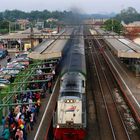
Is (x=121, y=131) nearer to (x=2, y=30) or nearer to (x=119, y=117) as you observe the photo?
(x=119, y=117)

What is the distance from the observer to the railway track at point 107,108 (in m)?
18.3

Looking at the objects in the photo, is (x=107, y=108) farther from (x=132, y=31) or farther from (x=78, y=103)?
(x=132, y=31)

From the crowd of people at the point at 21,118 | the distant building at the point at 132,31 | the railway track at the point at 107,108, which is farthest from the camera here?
the distant building at the point at 132,31

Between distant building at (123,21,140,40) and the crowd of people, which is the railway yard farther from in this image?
distant building at (123,21,140,40)

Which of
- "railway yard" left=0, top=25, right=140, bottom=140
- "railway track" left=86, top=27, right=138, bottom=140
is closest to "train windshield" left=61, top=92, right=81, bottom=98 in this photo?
"railway yard" left=0, top=25, right=140, bottom=140

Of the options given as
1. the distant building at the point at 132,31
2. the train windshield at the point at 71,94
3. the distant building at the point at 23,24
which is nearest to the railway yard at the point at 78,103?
the train windshield at the point at 71,94

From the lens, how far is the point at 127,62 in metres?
39.8

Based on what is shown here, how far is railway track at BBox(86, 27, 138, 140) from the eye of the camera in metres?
18.3

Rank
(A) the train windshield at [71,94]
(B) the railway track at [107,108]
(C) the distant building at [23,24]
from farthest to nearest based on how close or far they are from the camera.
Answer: (C) the distant building at [23,24] < (B) the railway track at [107,108] < (A) the train windshield at [71,94]

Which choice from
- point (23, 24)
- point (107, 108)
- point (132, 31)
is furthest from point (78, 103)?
point (23, 24)

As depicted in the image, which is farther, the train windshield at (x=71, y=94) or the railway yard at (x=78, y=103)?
the train windshield at (x=71, y=94)

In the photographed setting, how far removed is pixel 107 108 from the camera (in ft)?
74.8

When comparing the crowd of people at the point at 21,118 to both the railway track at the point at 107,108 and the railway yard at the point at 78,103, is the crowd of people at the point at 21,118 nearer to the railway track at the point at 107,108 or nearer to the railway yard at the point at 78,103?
the railway yard at the point at 78,103

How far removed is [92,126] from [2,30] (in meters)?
76.4
